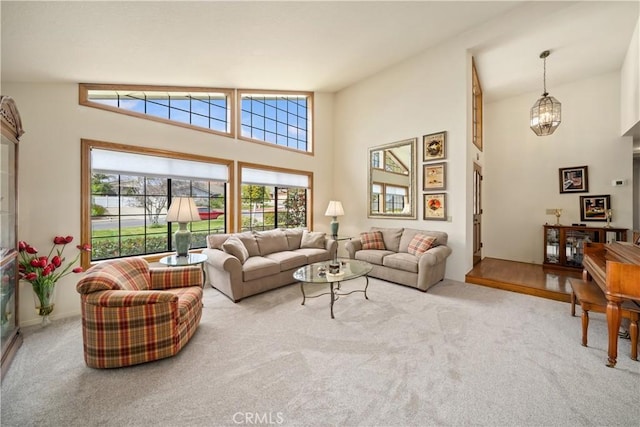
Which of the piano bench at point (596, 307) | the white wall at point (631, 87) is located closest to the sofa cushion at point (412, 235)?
the piano bench at point (596, 307)

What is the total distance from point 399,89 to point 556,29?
2.26 metres

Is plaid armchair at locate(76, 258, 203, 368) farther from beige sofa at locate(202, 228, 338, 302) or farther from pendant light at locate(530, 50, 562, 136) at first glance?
pendant light at locate(530, 50, 562, 136)

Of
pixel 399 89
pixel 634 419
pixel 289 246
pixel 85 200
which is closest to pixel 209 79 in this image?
pixel 85 200

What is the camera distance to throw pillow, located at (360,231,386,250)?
4.63m

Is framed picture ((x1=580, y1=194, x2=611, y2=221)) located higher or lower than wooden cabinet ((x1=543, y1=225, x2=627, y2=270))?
higher

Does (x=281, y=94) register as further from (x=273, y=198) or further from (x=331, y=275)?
(x=331, y=275)

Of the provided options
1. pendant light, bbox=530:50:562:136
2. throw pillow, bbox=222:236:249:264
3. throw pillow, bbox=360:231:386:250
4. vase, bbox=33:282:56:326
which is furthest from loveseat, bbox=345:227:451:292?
vase, bbox=33:282:56:326

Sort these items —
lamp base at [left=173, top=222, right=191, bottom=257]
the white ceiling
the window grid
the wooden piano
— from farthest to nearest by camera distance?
the window grid < lamp base at [left=173, top=222, right=191, bottom=257] < the white ceiling < the wooden piano

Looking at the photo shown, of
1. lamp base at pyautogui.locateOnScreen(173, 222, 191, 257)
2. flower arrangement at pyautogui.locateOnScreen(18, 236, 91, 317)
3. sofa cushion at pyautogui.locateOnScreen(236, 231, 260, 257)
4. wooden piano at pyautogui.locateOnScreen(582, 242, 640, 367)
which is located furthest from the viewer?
sofa cushion at pyautogui.locateOnScreen(236, 231, 260, 257)

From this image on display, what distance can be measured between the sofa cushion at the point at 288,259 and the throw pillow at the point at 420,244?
1.81 m

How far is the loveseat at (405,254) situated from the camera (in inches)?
143

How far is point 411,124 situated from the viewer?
4727 millimetres

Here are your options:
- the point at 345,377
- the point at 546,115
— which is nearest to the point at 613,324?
the point at 345,377

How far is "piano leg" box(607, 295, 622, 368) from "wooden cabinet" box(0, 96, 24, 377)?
15.6 ft
